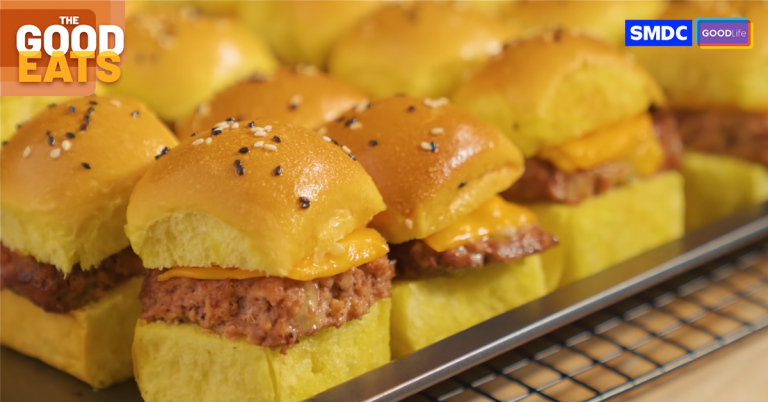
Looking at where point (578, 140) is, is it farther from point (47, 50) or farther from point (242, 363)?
point (47, 50)

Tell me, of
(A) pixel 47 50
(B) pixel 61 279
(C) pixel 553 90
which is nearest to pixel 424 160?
(C) pixel 553 90

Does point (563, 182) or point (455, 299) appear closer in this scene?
point (455, 299)

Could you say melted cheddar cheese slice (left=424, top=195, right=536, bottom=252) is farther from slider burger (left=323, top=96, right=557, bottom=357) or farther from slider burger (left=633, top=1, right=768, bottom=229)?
slider burger (left=633, top=1, right=768, bottom=229)

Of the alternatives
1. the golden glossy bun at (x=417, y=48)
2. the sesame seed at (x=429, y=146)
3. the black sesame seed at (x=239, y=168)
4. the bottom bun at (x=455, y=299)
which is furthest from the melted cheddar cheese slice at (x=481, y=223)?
the golden glossy bun at (x=417, y=48)

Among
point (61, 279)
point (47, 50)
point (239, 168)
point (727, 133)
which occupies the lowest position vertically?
point (61, 279)

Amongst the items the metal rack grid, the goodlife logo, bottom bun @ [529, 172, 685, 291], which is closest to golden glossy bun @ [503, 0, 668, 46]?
the goodlife logo

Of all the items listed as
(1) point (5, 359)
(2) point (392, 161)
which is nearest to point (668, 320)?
(2) point (392, 161)

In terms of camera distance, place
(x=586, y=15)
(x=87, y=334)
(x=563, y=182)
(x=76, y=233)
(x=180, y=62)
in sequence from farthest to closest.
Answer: (x=586, y=15), (x=180, y=62), (x=563, y=182), (x=87, y=334), (x=76, y=233)
